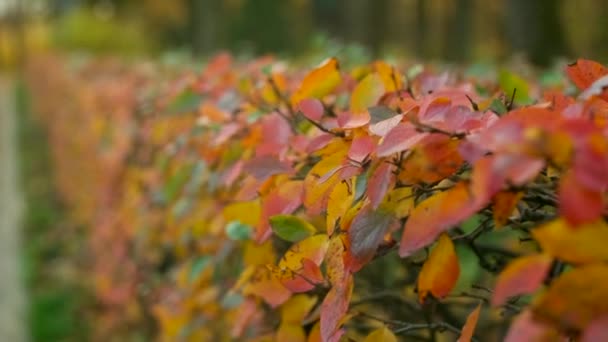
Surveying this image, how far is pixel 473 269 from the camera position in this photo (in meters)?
4.91

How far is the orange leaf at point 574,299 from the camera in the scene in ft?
3.16

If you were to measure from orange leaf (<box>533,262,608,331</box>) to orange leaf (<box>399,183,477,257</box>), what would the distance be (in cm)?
14

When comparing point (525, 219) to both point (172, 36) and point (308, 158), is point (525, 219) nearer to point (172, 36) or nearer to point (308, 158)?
point (308, 158)

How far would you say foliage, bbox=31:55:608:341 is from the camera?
997 mm

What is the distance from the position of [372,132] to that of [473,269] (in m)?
3.58

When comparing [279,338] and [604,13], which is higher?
[279,338]

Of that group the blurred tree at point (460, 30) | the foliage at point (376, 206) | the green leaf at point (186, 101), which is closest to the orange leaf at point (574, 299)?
the foliage at point (376, 206)

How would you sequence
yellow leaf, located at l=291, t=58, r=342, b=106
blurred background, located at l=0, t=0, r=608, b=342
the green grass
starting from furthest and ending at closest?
blurred background, located at l=0, t=0, r=608, b=342
the green grass
yellow leaf, located at l=291, t=58, r=342, b=106

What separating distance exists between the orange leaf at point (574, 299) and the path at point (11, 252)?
5.79 meters

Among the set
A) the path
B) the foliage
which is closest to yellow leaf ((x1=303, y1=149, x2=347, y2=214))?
the foliage

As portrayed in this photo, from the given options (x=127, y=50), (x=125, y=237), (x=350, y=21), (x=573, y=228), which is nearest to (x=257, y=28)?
(x=127, y=50)

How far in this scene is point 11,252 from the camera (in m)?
8.92

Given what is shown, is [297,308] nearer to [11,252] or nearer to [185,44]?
[11,252]

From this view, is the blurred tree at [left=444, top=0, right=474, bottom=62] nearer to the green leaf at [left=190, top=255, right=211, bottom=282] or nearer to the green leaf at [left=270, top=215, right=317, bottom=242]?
the green leaf at [left=190, top=255, right=211, bottom=282]
